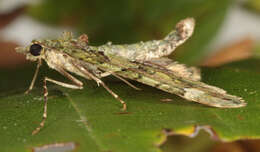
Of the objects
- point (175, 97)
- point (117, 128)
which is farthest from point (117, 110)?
point (175, 97)

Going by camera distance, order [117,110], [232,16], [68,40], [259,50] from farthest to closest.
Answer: [232,16] → [259,50] → [68,40] → [117,110]

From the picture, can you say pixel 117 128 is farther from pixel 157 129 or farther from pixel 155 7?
pixel 155 7

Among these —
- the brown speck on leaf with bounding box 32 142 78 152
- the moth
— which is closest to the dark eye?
the moth

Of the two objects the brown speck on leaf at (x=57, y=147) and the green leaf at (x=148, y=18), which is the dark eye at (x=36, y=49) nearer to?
the brown speck on leaf at (x=57, y=147)

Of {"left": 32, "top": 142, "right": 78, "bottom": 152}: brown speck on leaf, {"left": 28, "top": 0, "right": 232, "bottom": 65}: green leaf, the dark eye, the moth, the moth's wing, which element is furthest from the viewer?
{"left": 28, "top": 0, "right": 232, "bottom": 65}: green leaf

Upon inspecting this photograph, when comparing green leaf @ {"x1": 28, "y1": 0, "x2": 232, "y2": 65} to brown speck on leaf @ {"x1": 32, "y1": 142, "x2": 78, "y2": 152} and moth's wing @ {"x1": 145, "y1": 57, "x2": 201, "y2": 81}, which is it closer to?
moth's wing @ {"x1": 145, "y1": 57, "x2": 201, "y2": 81}
